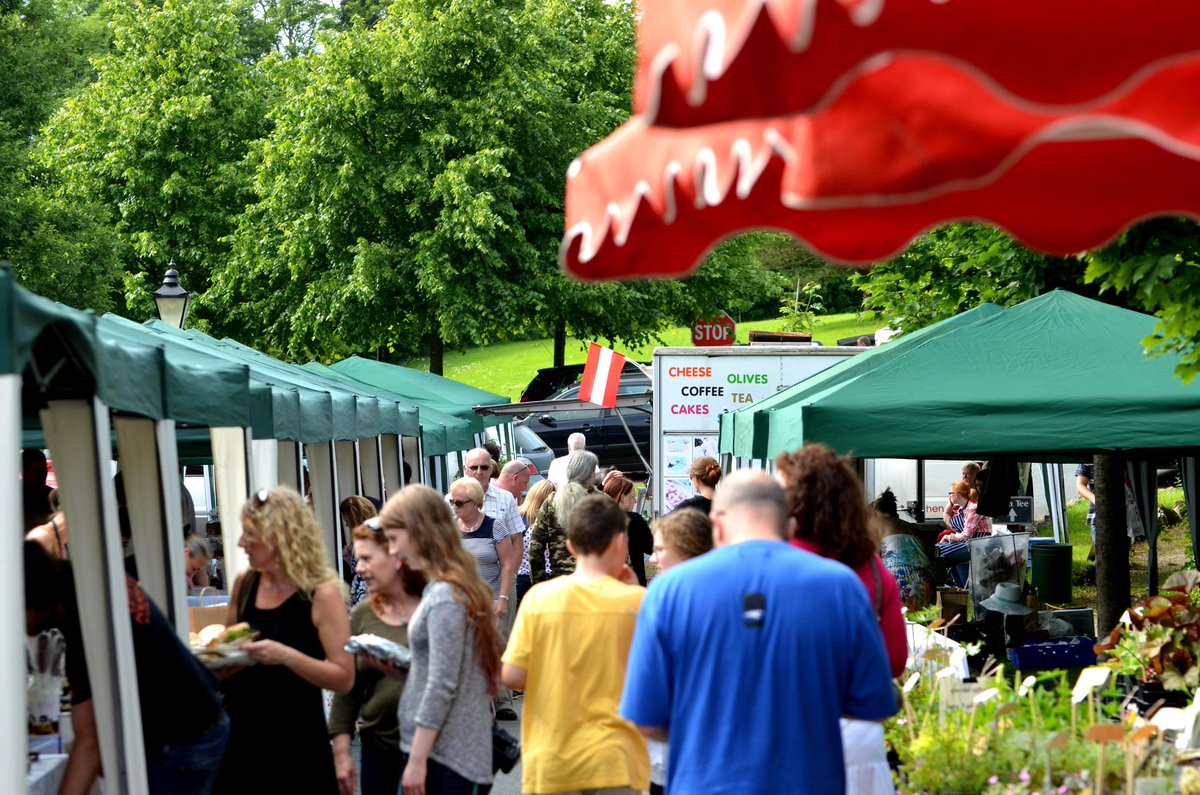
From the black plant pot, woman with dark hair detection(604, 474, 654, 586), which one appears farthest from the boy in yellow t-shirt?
woman with dark hair detection(604, 474, 654, 586)

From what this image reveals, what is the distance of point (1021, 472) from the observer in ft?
80.4

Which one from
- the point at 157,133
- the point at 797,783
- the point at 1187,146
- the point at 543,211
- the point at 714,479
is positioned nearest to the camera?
the point at 1187,146

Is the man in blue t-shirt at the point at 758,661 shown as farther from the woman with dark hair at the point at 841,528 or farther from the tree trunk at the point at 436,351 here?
the tree trunk at the point at 436,351

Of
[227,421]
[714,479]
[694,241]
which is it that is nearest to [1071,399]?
[714,479]

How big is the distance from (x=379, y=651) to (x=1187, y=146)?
12.7 feet

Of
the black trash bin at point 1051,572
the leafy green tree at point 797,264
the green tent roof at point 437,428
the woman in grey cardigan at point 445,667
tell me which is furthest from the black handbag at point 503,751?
the leafy green tree at point 797,264

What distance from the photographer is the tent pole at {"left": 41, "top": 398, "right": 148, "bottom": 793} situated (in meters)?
4.97

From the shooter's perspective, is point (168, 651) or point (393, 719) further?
point (393, 719)

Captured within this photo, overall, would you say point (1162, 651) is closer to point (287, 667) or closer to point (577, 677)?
point (577, 677)

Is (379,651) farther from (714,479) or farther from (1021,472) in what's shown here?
(1021,472)

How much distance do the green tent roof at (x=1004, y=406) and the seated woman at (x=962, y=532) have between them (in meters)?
6.81

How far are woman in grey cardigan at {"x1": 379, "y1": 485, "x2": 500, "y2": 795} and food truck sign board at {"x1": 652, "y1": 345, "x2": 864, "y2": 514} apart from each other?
43.8ft

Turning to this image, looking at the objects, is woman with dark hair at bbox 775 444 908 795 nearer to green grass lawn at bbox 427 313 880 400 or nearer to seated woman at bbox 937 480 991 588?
seated woman at bbox 937 480 991 588

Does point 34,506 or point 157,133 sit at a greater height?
point 157,133
